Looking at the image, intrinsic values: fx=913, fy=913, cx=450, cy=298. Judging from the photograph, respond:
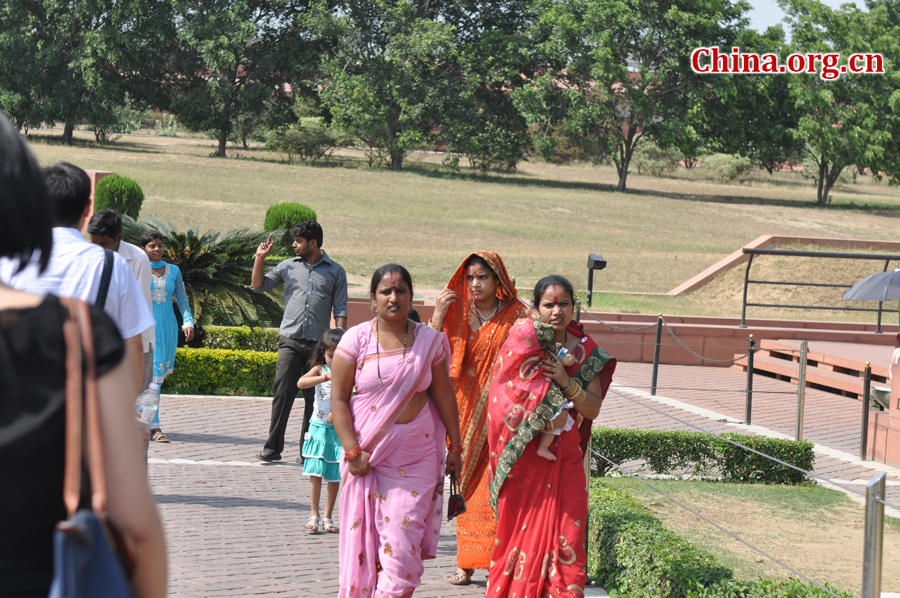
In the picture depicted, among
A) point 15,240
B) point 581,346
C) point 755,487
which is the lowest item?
point 755,487

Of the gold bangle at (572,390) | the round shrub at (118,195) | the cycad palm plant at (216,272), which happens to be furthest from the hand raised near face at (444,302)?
the round shrub at (118,195)

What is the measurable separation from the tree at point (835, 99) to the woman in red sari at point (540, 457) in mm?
39517

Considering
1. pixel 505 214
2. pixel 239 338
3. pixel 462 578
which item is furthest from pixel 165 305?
pixel 505 214

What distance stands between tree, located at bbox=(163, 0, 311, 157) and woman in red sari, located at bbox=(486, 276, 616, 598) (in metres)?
38.8

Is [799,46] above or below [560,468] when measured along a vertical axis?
above

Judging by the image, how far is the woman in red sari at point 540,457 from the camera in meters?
4.21

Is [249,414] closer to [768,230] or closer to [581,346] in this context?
[581,346]

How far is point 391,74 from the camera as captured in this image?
4103 centimetres

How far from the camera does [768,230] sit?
99.8 ft

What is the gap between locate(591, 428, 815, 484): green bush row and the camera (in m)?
7.89

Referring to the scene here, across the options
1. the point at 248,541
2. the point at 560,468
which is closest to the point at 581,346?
the point at 560,468

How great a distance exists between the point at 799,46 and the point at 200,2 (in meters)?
27.5

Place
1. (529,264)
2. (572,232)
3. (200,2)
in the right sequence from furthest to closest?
(200,2) → (572,232) → (529,264)

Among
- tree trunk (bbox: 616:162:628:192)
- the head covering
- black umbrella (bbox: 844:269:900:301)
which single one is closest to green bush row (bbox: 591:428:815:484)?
the head covering
